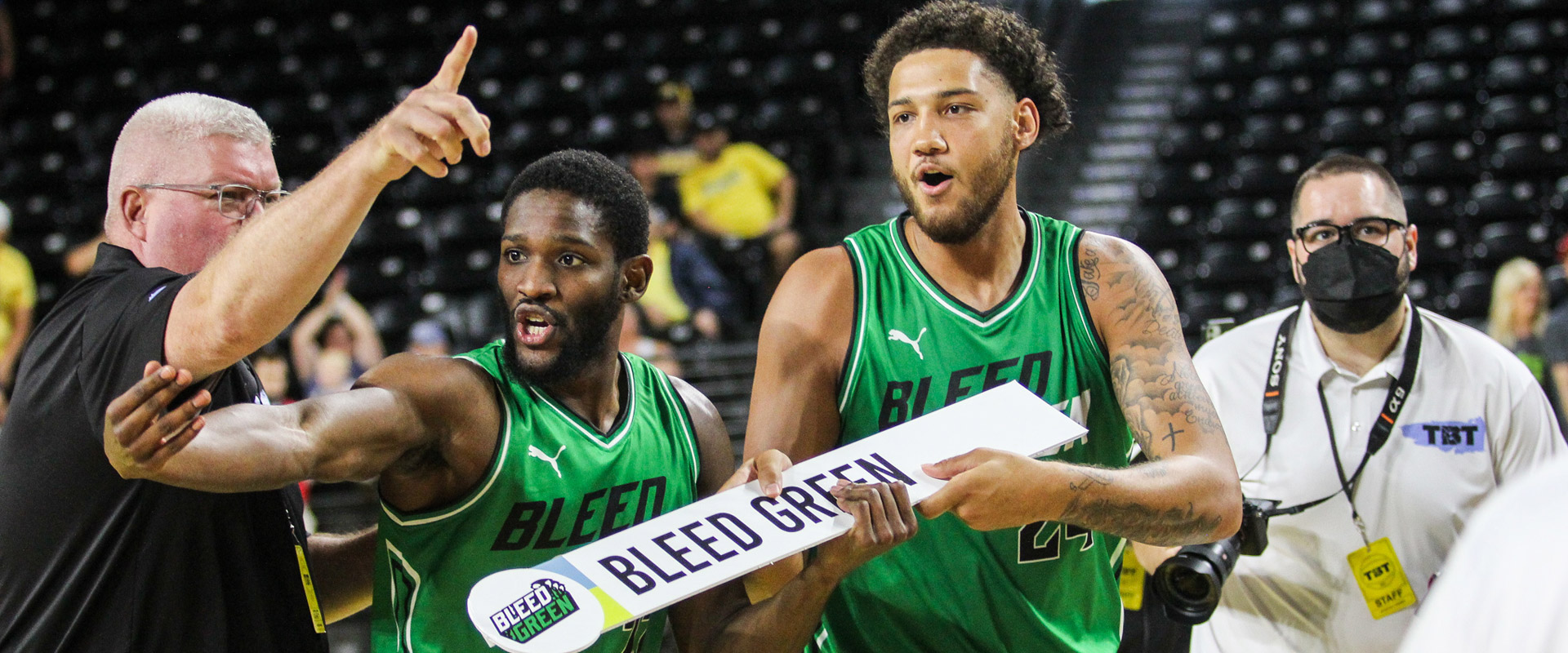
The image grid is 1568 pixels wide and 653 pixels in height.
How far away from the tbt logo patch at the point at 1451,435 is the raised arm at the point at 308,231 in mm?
2957

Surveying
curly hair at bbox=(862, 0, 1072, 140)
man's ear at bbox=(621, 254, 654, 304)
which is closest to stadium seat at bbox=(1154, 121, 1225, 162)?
curly hair at bbox=(862, 0, 1072, 140)

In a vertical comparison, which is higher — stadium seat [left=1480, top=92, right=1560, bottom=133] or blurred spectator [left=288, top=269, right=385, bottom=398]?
stadium seat [left=1480, top=92, right=1560, bottom=133]

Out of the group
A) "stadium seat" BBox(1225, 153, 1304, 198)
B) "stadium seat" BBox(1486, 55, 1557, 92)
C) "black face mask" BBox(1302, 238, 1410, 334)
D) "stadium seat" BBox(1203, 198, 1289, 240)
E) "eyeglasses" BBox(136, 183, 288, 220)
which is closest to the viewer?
"eyeglasses" BBox(136, 183, 288, 220)

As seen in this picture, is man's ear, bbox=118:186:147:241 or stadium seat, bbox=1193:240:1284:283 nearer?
man's ear, bbox=118:186:147:241

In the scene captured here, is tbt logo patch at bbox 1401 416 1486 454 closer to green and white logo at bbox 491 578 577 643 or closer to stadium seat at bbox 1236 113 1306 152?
green and white logo at bbox 491 578 577 643

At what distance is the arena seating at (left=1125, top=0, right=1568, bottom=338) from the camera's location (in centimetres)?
950

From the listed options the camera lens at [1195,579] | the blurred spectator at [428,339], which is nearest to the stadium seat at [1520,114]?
the blurred spectator at [428,339]

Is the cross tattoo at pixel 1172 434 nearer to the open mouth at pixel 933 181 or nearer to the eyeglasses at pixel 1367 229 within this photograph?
the open mouth at pixel 933 181

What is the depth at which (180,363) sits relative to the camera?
2.04 meters

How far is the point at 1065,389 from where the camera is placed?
2777 mm

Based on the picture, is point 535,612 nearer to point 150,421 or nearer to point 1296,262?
point 150,421

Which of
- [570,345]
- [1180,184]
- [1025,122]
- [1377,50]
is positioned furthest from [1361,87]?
[570,345]

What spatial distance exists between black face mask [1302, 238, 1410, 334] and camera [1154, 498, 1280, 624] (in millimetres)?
787

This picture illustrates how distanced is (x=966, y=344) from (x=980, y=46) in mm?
669
